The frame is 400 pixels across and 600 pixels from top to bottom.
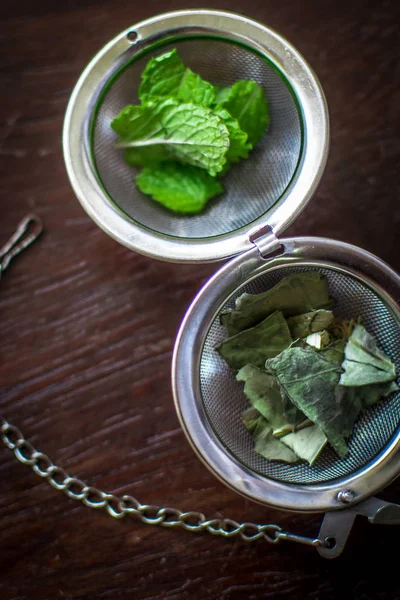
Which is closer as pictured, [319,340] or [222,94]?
[319,340]

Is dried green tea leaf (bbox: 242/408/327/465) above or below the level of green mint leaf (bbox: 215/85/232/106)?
below

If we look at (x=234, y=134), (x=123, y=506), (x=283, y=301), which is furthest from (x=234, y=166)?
(x=123, y=506)

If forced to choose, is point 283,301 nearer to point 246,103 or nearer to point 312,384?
point 312,384

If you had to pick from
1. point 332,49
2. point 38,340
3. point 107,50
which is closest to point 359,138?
point 332,49

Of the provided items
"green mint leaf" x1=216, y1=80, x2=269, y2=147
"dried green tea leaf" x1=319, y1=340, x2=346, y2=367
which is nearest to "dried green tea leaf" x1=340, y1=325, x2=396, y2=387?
"dried green tea leaf" x1=319, y1=340, x2=346, y2=367

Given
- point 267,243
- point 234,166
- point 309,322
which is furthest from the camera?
point 234,166

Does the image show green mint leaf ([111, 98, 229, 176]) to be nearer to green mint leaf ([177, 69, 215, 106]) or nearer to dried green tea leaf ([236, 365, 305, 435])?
green mint leaf ([177, 69, 215, 106])

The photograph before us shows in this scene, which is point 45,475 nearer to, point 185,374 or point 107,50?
point 185,374
